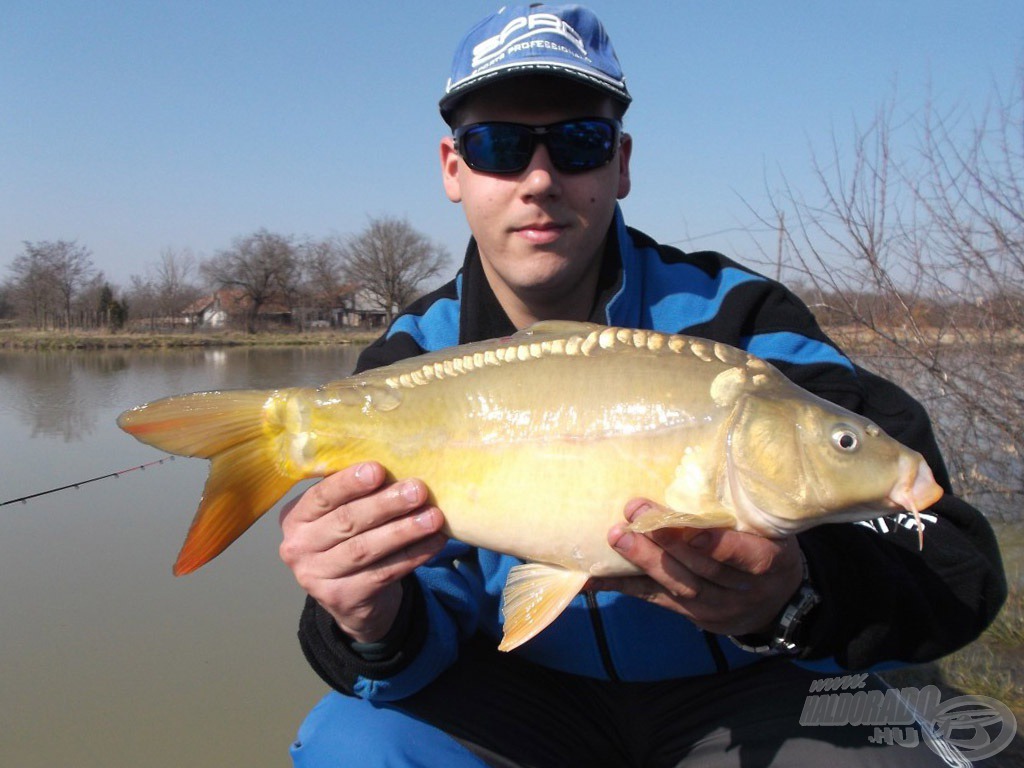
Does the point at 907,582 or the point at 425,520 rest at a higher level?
the point at 425,520

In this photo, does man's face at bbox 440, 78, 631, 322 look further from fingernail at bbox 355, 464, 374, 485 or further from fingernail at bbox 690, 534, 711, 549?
fingernail at bbox 690, 534, 711, 549

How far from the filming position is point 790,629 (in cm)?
157

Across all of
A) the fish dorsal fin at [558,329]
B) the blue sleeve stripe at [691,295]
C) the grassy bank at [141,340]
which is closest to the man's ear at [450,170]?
the blue sleeve stripe at [691,295]

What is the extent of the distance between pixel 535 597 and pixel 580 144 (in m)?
1.17

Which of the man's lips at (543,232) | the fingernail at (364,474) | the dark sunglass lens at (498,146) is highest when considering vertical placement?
the dark sunglass lens at (498,146)

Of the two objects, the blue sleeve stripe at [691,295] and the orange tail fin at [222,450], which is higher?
the blue sleeve stripe at [691,295]

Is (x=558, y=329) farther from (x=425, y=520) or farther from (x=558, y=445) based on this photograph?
(x=425, y=520)

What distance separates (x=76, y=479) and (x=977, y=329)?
25.2 ft

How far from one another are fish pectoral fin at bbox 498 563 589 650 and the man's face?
869 mm

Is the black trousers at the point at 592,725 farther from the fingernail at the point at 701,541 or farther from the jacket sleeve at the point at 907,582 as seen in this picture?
the fingernail at the point at 701,541

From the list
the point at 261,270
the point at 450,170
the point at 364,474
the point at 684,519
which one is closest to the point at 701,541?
the point at 684,519

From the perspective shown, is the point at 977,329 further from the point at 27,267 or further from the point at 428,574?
the point at 27,267

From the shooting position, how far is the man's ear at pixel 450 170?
7.58 ft

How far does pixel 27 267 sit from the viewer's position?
4019 cm
